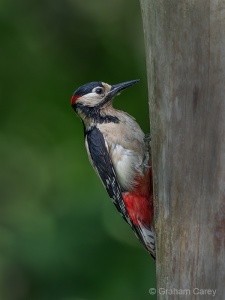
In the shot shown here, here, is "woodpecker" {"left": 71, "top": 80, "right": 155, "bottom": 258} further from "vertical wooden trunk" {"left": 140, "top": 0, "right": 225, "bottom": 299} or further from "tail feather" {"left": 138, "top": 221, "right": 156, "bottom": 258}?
"vertical wooden trunk" {"left": 140, "top": 0, "right": 225, "bottom": 299}

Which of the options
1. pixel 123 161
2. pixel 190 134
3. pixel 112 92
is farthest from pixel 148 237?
pixel 190 134

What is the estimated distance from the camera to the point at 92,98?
5754mm

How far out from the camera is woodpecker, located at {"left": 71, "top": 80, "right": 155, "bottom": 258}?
5457 mm

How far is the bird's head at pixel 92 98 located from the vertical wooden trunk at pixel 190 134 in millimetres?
1554

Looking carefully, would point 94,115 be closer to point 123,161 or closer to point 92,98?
point 92,98

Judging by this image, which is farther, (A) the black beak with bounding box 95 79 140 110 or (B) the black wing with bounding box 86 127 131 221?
(A) the black beak with bounding box 95 79 140 110

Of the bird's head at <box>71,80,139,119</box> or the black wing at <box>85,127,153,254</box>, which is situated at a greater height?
the bird's head at <box>71,80,139,119</box>

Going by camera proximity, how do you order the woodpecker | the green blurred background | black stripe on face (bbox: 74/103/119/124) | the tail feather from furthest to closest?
the green blurred background
black stripe on face (bbox: 74/103/119/124)
the woodpecker
the tail feather

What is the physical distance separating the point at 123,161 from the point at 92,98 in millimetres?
551

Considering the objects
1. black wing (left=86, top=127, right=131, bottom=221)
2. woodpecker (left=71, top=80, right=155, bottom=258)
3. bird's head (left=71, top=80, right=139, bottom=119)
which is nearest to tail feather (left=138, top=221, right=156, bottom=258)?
woodpecker (left=71, top=80, right=155, bottom=258)

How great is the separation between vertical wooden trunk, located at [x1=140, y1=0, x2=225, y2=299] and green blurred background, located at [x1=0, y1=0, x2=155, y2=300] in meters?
2.02

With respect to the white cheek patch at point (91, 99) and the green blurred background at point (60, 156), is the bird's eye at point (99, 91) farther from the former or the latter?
the green blurred background at point (60, 156)

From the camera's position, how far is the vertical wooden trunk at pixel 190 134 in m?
3.93

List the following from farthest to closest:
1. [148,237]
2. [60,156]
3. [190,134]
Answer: [60,156] → [148,237] → [190,134]
